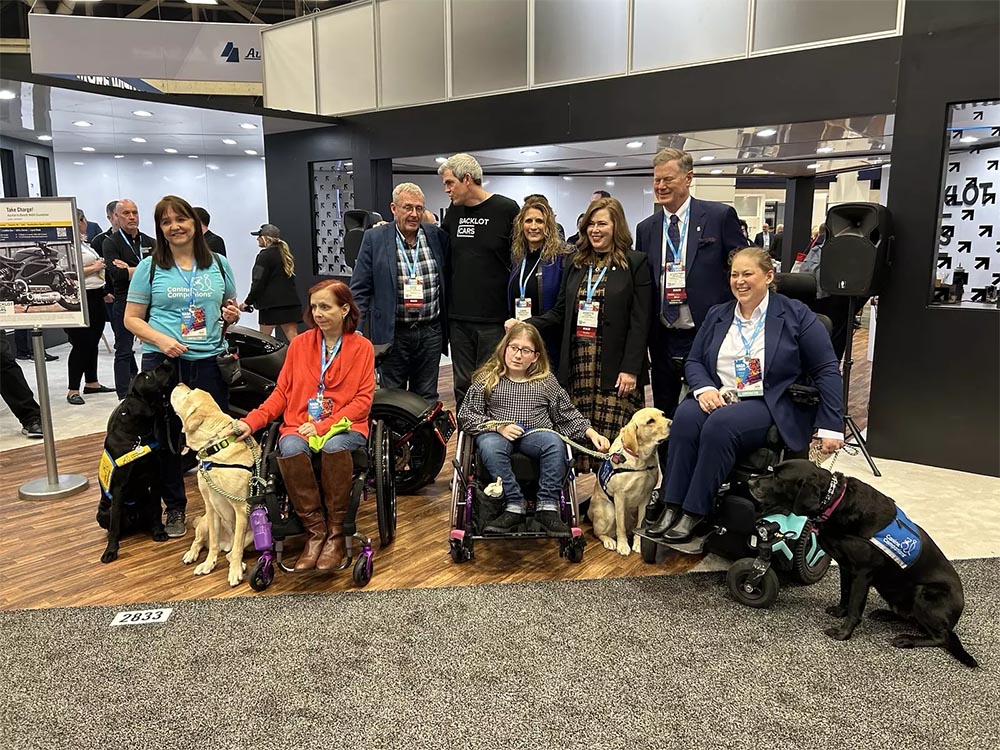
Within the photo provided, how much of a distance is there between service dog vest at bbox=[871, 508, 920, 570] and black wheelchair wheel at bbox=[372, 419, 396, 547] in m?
1.85

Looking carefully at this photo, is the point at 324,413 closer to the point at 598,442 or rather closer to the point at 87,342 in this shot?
the point at 598,442

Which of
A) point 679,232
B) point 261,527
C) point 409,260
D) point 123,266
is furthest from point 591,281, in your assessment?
point 123,266

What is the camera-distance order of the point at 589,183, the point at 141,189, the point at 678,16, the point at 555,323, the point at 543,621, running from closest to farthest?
the point at 543,621 < the point at 555,323 < the point at 678,16 < the point at 141,189 < the point at 589,183

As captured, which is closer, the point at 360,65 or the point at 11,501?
the point at 11,501

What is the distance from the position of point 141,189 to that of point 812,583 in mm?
9704

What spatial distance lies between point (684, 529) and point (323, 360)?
65.1 inches

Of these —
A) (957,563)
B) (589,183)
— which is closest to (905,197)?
(957,563)

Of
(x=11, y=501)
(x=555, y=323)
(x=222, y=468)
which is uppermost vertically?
(x=555, y=323)

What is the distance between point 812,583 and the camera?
2867mm

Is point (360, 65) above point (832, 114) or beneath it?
above

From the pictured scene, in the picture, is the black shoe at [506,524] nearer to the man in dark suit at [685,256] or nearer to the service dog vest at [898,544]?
→ the man in dark suit at [685,256]

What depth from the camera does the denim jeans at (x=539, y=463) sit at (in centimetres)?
304

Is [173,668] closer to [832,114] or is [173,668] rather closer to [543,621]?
[543,621]

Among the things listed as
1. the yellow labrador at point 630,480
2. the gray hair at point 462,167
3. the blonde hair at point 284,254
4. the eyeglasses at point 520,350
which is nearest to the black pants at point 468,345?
the eyeglasses at point 520,350
